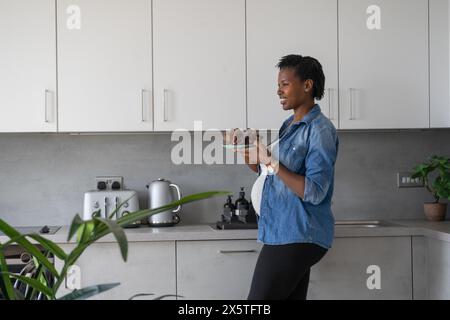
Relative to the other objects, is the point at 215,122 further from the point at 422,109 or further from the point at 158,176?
the point at 422,109

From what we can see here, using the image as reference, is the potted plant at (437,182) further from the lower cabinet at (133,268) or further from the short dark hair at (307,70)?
the lower cabinet at (133,268)

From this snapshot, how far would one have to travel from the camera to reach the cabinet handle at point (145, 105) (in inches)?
127

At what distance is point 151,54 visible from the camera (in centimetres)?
325

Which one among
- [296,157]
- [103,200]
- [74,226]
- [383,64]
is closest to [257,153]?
[296,157]

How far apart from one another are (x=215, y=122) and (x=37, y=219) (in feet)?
3.88

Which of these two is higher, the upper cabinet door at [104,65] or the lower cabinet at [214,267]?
the upper cabinet door at [104,65]

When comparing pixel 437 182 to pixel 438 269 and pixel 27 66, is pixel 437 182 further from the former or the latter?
pixel 27 66

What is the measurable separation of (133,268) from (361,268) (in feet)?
3.74

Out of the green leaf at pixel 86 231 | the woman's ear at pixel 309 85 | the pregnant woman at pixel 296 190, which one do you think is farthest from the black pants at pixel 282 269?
the green leaf at pixel 86 231

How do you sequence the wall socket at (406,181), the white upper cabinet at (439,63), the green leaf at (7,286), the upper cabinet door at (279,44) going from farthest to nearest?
the wall socket at (406,181)
the white upper cabinet at (439,63)
the upper cabinet door at (279,44)
the green leaf at (7,286)

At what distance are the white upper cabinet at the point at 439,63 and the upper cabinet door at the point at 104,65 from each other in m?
1.53

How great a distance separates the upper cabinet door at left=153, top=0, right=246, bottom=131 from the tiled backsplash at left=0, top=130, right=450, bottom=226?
41 cm

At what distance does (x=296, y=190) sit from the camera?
7.64 ft
